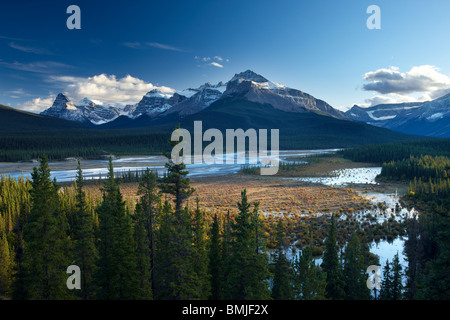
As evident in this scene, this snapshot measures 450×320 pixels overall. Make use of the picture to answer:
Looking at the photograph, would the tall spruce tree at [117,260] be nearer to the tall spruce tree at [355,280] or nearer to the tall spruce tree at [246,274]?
the tall spruce tree at [246,274]

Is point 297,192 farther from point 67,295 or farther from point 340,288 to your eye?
point 67,295

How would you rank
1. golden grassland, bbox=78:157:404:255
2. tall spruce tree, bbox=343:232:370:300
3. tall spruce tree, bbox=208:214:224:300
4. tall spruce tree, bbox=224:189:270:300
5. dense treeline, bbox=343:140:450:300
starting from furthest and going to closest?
golden grassland, bbox=78:157:404:255 < tall spruce tree, bbox=208:214:224:300 < tall spruce tree, bbox=343:232:370:300 < dense treeline, bbox=343:140:450:300 < tall spruce tree, bbox=224:189:270:300

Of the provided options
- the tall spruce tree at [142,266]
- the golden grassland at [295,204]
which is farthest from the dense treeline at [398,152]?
the tall spruce tree at [142,266]

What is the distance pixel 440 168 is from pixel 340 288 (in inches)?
3263

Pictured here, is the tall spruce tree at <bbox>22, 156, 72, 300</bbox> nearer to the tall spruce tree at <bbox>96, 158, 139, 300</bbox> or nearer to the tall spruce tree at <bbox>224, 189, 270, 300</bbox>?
the tall spruce tree at <bbox>96, 158, 139, 300</bbox>

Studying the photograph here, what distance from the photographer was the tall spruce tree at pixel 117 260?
16.5 meters

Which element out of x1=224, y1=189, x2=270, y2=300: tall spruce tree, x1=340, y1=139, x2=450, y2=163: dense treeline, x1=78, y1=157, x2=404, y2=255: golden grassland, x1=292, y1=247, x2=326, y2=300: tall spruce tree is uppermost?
x1=340, y1=139, x2=450, y2=163: dense treeline

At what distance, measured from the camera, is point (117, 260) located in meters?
17.2

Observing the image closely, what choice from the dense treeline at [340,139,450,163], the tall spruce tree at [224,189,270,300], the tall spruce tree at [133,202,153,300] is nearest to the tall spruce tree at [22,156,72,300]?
the tall spruce tree at [133,202,153,300]

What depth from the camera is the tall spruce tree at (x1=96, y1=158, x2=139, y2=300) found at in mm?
16516

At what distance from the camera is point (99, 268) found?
1798 centimetres

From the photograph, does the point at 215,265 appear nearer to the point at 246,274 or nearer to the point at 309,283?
the point at 246,274

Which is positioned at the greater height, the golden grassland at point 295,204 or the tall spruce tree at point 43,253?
the tall spruce tree at point 43,253

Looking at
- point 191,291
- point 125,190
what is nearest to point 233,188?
point 125,190
